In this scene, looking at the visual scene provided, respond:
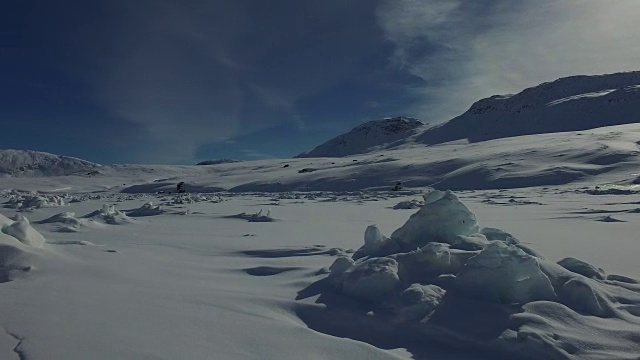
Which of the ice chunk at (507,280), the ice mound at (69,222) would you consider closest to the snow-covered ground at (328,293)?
the ice chunk at (507,280)

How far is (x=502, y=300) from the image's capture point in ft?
10.7

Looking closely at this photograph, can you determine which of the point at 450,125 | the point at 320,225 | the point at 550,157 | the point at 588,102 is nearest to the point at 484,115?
the point at 450,125

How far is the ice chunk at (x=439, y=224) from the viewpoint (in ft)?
15.8

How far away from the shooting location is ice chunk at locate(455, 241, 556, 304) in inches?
128

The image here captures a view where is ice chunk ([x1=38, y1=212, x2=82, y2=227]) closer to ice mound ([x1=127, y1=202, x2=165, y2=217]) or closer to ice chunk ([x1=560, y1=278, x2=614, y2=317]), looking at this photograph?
ice mound ([x1=127, y1=202, x2=165, y2=217])

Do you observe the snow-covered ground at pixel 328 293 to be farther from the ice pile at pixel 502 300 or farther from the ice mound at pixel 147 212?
the ice mound at pixel 147 212

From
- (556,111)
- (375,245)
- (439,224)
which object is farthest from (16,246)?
(556,111)

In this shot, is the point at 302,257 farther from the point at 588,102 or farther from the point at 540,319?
the point at 588,102

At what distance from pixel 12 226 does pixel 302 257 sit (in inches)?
125

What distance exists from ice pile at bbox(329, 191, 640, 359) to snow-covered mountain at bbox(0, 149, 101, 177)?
447 feet

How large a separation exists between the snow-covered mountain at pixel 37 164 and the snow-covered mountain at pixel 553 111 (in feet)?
309

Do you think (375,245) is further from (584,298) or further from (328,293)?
(584,298)

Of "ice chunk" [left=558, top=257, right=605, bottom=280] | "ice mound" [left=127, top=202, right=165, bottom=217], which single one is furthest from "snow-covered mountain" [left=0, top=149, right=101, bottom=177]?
"ice chunk" [left=558, top=257, right=605, bottom=280]

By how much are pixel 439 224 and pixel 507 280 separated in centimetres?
159
